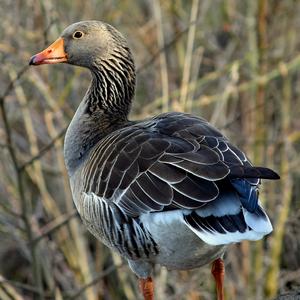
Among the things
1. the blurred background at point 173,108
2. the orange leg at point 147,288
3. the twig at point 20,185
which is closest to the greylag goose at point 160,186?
the orange leg at point 147,288

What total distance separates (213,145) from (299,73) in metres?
5.73

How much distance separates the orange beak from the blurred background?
1704 mm

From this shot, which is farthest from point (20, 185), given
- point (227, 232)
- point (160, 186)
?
point (227, 232)

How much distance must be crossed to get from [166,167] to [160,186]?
0.45ft

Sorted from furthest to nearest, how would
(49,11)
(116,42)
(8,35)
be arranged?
(8,35), (49,11), (116,42)

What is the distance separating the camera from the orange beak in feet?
22.0

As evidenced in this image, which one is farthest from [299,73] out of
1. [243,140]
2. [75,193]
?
[75,193]

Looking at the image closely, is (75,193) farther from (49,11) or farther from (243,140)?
(243,140)

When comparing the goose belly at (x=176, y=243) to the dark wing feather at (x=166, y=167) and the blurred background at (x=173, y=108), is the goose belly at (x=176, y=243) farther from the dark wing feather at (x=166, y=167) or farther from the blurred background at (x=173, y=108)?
the blurred background at (x=173, y=108)

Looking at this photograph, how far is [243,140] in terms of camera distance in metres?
9.85

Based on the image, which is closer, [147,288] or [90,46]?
[147,288]

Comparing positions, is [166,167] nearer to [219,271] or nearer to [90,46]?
[219,271]

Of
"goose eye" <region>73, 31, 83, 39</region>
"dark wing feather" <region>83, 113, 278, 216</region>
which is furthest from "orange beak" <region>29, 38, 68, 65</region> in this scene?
"dark wing feather" <region>83, 113, 278, 216</region>

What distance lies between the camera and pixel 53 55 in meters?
6.82
